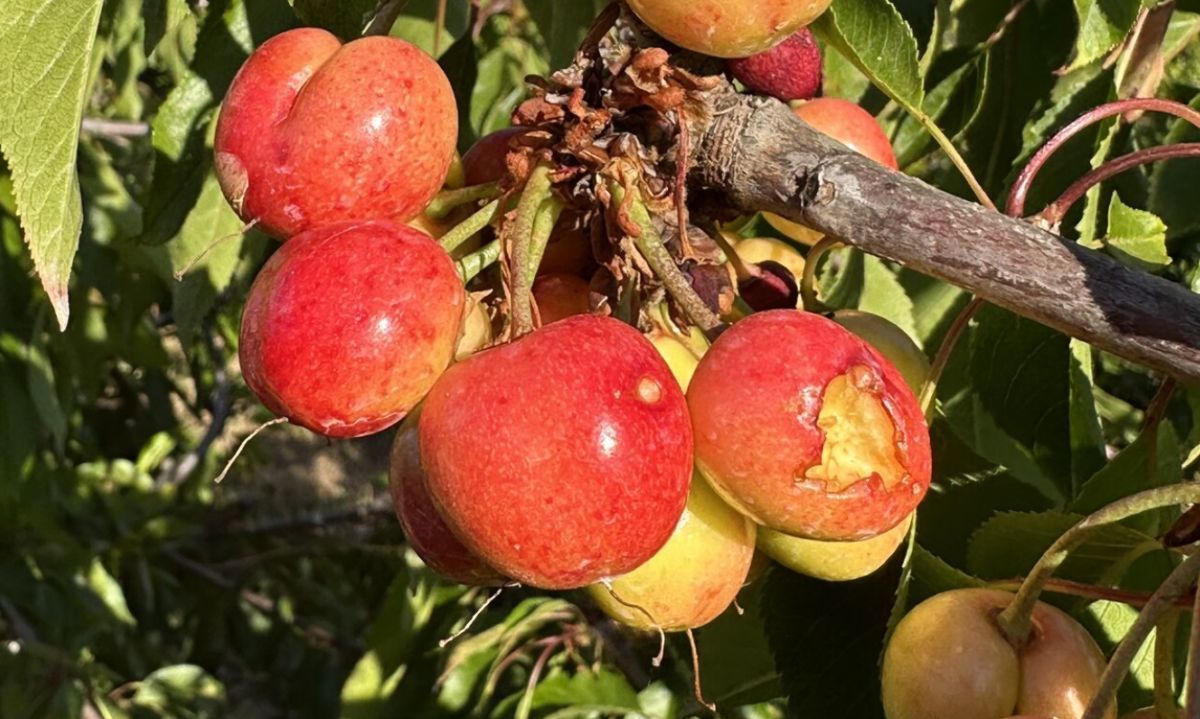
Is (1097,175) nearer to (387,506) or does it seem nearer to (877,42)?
(877,42)

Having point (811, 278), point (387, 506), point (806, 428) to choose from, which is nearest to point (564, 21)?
point (811, 278)

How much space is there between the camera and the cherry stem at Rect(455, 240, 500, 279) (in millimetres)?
1052

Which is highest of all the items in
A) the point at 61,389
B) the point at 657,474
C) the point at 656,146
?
the point at 656,146

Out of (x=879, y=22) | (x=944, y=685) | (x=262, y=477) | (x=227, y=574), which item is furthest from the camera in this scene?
(x=262, y=477)

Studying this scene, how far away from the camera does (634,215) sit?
40.7 inches

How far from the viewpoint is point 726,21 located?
0.97 metres

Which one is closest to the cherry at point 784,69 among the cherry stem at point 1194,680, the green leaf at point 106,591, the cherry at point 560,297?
the cherry at point 560,297

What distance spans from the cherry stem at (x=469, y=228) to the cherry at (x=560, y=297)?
93mm

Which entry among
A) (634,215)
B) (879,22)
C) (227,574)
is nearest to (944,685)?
(634,215)

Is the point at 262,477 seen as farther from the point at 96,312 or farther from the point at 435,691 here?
the point at 435,691

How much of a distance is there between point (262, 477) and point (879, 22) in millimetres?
6605

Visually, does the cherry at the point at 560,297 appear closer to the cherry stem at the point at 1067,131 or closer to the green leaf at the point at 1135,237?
the cherry stem at the point at 1067,131

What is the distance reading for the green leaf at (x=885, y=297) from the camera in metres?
1.67

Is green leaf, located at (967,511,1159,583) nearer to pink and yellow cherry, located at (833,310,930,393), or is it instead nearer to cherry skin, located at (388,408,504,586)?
pink and yellow cherry, located at (833,310,930,393)
